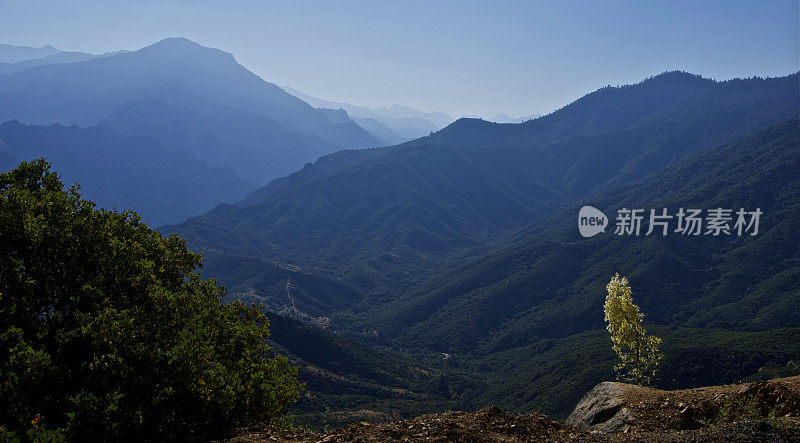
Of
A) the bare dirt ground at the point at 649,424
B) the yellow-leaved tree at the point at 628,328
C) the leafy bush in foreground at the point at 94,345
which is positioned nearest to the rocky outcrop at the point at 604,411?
the bare dirt ground at the point at 649,424

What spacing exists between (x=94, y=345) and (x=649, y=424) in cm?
1748

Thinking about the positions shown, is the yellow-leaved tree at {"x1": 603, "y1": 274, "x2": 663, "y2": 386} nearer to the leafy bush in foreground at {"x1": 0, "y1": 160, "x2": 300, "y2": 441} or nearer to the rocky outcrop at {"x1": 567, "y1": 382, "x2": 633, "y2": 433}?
the rocky outcrop at {"x1": 567, "y1": 382, "x2": 633, "y2": 433}

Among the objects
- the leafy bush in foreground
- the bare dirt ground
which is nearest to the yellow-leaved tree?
the bare dirt ground

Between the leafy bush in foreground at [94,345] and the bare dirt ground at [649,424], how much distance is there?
2.14m

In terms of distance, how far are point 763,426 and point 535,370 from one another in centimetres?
12496

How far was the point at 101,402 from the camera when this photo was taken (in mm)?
11039

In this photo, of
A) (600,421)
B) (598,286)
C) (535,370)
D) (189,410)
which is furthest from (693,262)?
(189,410)

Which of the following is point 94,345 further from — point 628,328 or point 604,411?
point 628,328

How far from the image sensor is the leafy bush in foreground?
36.0 ft

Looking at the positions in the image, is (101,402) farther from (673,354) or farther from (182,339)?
(673,354)

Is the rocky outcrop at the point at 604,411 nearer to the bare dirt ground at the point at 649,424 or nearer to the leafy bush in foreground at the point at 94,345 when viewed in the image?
the bare dirt ground at the point at 649,424

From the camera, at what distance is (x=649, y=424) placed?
14.1 meters

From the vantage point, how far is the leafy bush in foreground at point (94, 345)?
1097cm

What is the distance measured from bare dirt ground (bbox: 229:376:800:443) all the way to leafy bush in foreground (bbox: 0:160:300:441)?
84.4 inches
